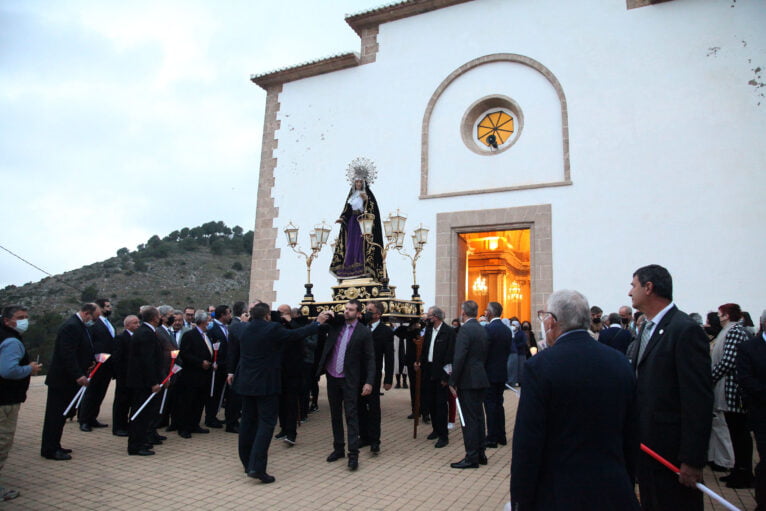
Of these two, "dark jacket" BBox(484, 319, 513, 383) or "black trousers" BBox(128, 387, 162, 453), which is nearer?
"black trousers" BBox(128, 387, 162, 453)

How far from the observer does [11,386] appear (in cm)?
432

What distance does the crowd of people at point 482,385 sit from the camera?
214cm

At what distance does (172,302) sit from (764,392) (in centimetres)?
3961

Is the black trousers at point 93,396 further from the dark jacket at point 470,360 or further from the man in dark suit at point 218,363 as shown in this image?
the dark jacket at point 470,360

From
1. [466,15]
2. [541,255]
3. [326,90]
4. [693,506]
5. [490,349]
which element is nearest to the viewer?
[693,506]

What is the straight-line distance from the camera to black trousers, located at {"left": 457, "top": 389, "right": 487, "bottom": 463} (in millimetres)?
5355

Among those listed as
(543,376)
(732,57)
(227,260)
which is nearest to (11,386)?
(543,376)

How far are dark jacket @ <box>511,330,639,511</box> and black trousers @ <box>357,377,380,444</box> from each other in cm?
387

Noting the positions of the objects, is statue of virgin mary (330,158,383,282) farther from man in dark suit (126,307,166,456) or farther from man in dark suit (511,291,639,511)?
man in dark suit (511,291,639,511)

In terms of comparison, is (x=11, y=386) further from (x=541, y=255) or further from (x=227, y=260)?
(x=227, y=260)

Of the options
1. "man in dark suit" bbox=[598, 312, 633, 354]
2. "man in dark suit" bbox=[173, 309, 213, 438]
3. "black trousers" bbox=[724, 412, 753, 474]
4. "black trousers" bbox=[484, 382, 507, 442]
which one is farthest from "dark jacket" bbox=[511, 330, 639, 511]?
"man in dark suit" bbox=[173, 309, 213, 438]

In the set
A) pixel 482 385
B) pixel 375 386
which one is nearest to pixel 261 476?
pixel 375 386

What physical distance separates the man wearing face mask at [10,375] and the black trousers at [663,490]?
15.8 feet

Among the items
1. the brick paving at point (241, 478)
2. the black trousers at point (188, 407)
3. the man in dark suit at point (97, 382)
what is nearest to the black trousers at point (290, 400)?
the brick paving at point (241, 478)
